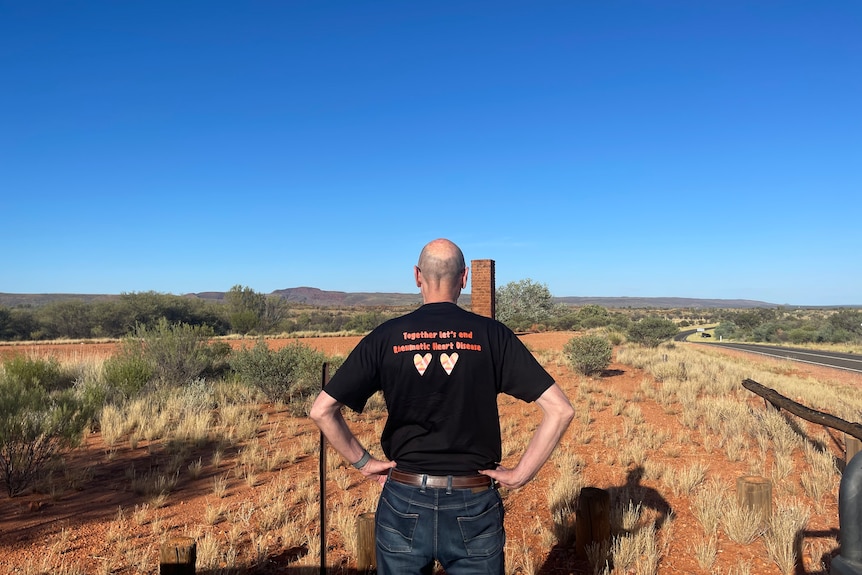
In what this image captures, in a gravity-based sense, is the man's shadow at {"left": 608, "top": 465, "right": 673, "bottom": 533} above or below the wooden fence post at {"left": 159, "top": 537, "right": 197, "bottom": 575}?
below

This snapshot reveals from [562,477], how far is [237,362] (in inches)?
366

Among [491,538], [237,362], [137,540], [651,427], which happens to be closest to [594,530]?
[491,538]

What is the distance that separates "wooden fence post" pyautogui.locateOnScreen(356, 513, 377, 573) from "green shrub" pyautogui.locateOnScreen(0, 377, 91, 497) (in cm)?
472

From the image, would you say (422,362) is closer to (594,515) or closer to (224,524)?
(594,515)

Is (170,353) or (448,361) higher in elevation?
(448,361)

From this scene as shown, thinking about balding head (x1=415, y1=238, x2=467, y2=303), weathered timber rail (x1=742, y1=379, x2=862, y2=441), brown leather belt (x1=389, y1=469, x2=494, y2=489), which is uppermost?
balding head (x1=415, y1=238, x2=467, y2=303)

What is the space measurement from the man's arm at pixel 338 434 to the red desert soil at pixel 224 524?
8.06ft

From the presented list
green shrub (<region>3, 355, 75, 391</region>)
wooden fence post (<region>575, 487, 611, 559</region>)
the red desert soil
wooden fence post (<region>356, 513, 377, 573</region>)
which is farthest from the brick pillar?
green shrub (<region>3, 355, 75, 391</region>)

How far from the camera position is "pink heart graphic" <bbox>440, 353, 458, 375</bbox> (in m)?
2.22

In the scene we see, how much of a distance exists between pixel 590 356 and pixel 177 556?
14.2 meters

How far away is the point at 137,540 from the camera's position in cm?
479

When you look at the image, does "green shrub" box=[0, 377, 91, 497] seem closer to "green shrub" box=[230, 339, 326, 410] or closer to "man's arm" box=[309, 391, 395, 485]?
"green shrub" box=[230, 339, 326, 410]

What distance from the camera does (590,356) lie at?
51.0ft

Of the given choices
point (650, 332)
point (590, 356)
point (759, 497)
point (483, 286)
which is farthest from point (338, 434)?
point (650, 332)
